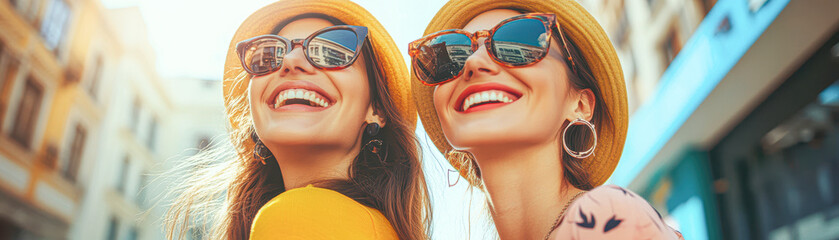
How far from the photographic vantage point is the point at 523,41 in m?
1.66

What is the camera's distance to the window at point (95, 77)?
15.3 m

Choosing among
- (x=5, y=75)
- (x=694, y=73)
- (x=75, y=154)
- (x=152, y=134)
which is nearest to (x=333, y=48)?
(x=694, y=73)

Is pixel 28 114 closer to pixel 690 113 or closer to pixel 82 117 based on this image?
pixel 82 117

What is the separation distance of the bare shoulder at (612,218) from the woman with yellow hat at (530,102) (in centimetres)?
20

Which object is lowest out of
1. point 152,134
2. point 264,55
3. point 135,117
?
point 264,55

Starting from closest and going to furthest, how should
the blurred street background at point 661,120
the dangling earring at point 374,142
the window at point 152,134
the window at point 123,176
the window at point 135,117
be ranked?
the dangling earring at point 374,142 → the blurred street background at point 661,120 → the window at point 123,176 → the window at point 135,117 → the window at point 152,134

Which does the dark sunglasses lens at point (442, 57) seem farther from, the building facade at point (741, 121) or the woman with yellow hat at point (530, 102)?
the building facade at point (741, 121)

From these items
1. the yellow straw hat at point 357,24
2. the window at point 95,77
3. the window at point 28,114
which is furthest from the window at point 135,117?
the yellow straw hat at point 357,24

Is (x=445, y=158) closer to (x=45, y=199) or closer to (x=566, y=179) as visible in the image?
(x=566, y=179)

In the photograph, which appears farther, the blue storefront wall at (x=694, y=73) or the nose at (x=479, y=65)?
the blue storefront wall at (x=694, y=73)

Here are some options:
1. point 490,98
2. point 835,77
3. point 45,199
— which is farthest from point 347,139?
point 45,199

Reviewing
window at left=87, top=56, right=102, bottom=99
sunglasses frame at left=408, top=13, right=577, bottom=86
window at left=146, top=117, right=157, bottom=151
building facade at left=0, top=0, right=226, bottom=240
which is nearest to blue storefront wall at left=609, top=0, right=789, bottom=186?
sunglasses frame at left=408, top=13, right=577, bottom=86

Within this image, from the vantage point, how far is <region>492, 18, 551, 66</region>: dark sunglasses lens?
1662 millimetres

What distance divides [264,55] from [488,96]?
31.1 inches
